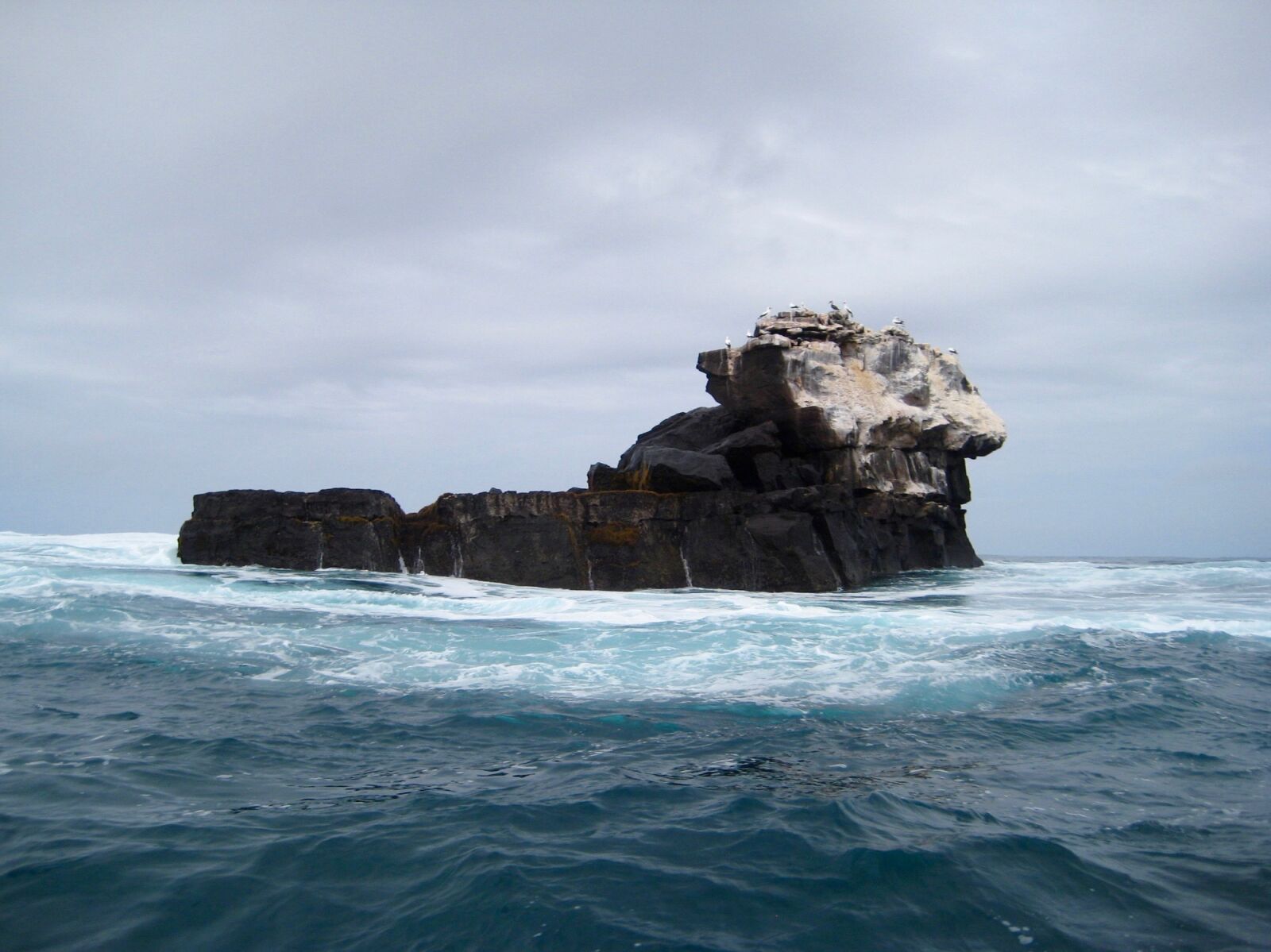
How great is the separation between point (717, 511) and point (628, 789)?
17.9 meters

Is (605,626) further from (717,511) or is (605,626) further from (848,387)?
(848,387)

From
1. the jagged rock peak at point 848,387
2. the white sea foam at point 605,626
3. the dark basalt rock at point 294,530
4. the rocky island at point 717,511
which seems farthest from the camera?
the jagged rock peak at point 848,387

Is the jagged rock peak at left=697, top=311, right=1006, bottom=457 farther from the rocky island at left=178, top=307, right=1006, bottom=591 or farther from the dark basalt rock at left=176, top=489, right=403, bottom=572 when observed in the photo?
the dark basalt rock at left=176, top=489, right=403, bottom=572

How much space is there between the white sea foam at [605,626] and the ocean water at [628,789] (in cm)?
10

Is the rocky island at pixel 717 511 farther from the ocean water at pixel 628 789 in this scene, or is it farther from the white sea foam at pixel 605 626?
the ocean water at pixel 628 789

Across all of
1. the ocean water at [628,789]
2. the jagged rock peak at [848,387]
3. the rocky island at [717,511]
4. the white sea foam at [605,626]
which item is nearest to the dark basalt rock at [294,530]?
the rocky island at [717,511]

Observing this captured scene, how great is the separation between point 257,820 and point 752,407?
2382cm

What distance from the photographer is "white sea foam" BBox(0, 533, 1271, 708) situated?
978cm

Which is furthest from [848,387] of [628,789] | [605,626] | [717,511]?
[628,789]

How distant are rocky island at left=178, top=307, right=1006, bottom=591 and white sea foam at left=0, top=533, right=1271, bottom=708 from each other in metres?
1.24

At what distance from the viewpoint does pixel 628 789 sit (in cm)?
589

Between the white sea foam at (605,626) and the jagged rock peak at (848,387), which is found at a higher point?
the jagged rock peak at (848,387)

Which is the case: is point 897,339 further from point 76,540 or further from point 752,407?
point 76,540

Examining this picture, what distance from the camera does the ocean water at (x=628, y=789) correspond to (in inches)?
163
